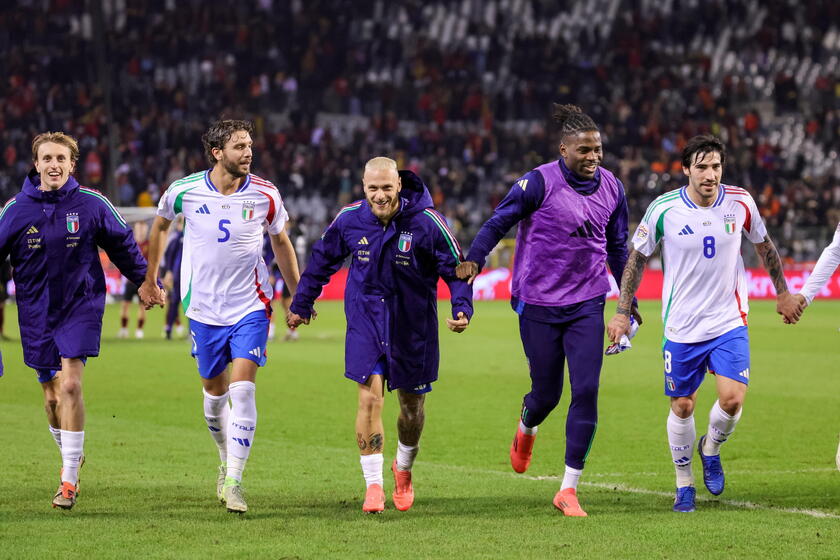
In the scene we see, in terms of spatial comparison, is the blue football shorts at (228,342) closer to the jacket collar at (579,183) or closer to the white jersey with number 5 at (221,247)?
the white jersey with number 5 at (221,247)

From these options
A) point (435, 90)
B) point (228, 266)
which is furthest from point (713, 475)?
point (435, 90)

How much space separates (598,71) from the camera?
141ft

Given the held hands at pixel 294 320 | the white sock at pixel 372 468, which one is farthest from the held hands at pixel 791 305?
the held hands at pixel 294 320

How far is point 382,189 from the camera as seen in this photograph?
25.3ft

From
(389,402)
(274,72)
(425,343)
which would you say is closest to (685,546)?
(425,343)

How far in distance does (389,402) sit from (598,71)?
3053 centimetres

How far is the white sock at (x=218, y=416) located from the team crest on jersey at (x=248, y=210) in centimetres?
118

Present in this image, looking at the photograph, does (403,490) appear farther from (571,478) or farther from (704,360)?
(704,360)

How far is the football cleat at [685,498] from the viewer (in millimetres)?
7809

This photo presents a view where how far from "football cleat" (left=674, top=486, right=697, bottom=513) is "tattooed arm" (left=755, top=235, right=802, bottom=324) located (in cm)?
139

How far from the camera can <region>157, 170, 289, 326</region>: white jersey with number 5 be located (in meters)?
7.99

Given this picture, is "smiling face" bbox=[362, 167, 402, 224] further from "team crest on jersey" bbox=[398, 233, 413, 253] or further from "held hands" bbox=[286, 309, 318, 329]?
"held hands" bbox=[286, 309, 318, 329]

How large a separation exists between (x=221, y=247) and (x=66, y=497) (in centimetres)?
180

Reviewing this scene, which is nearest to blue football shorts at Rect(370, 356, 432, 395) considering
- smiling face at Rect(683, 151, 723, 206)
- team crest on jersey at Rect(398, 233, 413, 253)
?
team crest on jersey at Rect(398, 233, 413, 253)
